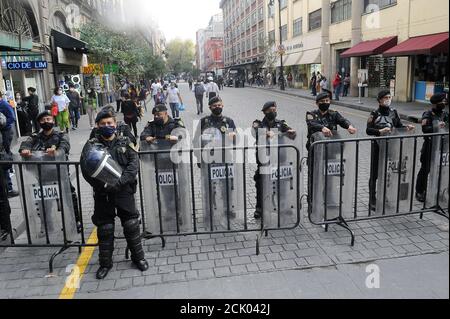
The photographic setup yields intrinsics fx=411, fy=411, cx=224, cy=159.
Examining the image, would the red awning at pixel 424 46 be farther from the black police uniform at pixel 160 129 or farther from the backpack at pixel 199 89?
the black police uniform at pixel 160 129

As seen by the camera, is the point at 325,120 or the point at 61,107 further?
the point at 61,107

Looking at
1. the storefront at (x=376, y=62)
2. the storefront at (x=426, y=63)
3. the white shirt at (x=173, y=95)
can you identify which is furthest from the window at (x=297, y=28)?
the white shirt at (x=173, y=95)

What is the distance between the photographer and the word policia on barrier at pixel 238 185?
475cm

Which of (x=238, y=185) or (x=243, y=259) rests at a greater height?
(x=238, y=185)

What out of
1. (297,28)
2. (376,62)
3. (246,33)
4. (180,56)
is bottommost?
(376,62)

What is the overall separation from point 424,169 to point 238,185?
2.68m

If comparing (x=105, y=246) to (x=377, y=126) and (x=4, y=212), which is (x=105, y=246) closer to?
(x=4, y=212)

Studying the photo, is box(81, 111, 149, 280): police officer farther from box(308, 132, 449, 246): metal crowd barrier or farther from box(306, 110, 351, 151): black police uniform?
box(306, 110, 351, 151): black police uniform

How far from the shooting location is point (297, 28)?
40188mm

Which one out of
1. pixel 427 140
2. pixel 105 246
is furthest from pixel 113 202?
pixel 427 140

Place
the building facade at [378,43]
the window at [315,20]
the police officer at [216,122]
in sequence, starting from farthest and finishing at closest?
the window at [315,20] → the building facade at [378,43] → the police officer at [216,122]

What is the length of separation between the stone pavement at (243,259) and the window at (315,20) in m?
30.9

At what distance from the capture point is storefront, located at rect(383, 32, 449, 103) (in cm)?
1722

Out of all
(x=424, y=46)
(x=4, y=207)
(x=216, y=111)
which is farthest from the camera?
(x=424, y=46)
